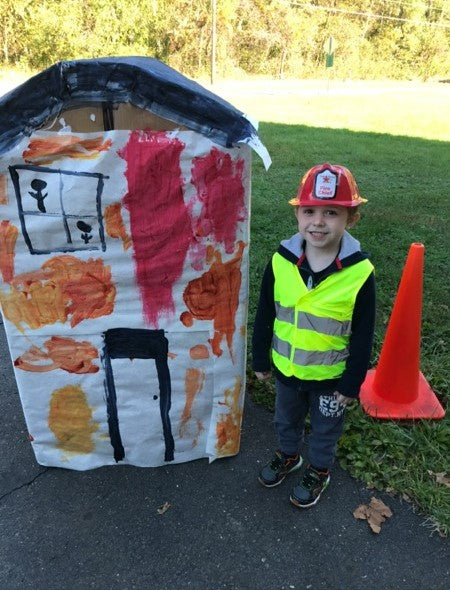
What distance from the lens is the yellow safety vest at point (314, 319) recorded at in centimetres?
194

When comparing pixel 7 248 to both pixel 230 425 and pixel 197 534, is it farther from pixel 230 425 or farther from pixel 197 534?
pixel 197 534

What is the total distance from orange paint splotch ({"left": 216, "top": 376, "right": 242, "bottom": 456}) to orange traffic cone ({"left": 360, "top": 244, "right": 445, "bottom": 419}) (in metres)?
0.84

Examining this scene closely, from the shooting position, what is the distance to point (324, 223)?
1904 mm

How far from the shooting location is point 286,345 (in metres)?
2.13

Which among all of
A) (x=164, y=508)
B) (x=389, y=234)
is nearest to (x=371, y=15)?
(x=389, y=234)

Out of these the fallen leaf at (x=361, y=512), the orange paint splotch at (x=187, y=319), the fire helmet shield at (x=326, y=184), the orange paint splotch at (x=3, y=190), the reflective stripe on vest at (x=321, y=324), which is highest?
the fire helmet shield at (x=326, y=184)

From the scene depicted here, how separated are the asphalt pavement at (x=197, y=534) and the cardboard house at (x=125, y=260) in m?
0.13

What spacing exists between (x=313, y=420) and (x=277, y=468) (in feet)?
1.17

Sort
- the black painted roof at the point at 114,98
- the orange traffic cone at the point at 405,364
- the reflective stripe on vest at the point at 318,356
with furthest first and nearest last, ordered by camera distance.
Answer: the orange traffic cone at the point at 405,364
the reflective stripe on vest at the point at 318,356
the black painted roof at the point at 114,98

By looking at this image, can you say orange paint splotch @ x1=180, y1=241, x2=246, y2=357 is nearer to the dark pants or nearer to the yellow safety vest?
the yellow safety vest

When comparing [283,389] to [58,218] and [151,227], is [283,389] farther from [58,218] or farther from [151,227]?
[58,218]

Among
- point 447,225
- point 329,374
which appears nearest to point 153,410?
point 329,374

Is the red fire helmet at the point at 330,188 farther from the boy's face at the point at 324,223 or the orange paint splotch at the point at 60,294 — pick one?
the orange paint splotch at the point at 60,294

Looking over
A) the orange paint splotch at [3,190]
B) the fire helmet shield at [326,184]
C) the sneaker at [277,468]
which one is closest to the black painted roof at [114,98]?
the orange paint splotch at [3,190]
